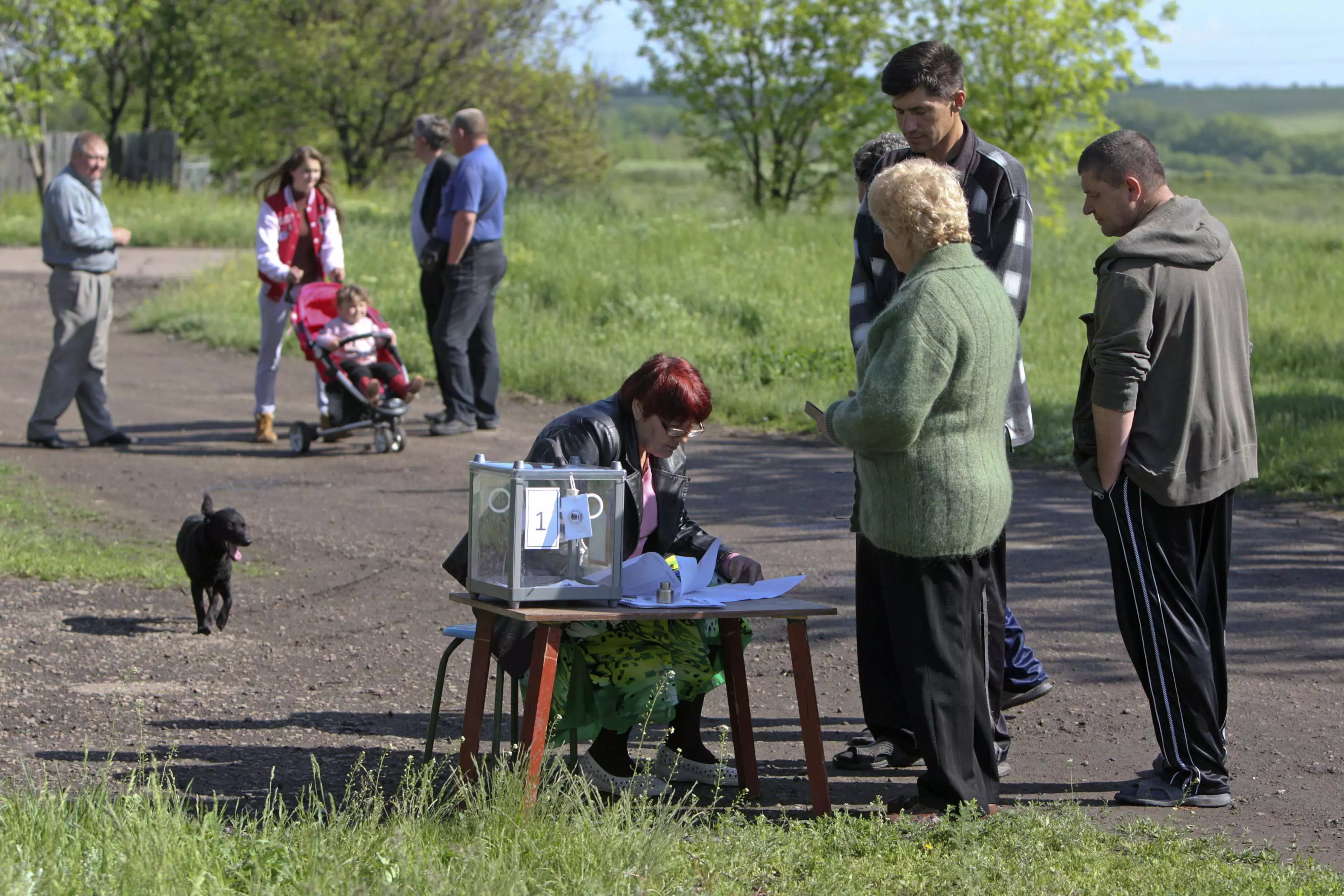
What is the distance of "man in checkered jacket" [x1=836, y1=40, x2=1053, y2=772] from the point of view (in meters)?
4.66

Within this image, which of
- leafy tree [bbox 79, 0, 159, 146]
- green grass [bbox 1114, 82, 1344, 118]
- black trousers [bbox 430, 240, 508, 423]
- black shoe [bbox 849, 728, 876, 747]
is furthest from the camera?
green grass [bbox 1114, 82, 1344, 118]

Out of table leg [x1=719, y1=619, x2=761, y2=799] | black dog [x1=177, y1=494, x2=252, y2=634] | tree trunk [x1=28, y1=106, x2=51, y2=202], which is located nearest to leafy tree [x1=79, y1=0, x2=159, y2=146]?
tree trunk [x1=28, y1=106, x2=51, y2=202]

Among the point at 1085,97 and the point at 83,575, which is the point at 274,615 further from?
the point at 1085,97

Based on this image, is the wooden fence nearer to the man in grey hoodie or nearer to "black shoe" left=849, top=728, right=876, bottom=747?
"black shoe" left=849, top=728, right=876, bottom=747

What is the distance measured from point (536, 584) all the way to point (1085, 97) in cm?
2002

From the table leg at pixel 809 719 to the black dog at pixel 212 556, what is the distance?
10.0 ft

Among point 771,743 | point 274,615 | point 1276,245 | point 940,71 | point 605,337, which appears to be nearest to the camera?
point 940,71

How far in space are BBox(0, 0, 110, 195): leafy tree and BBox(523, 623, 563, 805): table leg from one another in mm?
27407

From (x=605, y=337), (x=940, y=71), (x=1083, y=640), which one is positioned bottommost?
(x=1083, y=640)

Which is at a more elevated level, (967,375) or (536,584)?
(967,375)

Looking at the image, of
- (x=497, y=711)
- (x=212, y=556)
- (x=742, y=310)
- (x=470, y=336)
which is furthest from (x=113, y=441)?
(x=497, y=711)

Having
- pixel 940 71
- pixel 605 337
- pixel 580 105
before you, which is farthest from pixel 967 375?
pixel 580 105

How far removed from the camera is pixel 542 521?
4113 millimetres

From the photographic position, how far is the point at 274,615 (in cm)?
688
